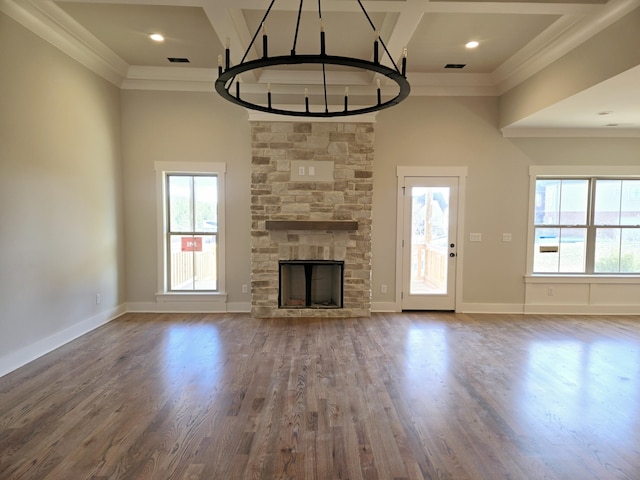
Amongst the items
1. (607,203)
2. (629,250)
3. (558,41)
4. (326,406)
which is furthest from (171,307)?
Result: (629,250)

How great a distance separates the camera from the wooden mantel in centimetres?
507

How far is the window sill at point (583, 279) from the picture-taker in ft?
17.6

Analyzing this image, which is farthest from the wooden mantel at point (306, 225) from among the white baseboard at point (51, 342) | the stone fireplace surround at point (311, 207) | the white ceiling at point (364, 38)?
the white baseboard at point (51, 342)

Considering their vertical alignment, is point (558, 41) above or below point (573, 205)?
above

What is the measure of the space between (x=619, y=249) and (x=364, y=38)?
Answer: 5.04 meters

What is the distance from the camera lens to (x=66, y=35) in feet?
12.7

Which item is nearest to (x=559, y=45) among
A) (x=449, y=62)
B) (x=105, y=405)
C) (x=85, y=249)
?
(x=449, y=62)

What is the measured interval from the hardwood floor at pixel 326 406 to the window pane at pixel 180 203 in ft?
5.64

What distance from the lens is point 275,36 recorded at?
4.05 m

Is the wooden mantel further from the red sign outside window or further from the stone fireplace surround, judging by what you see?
the red sign outside window

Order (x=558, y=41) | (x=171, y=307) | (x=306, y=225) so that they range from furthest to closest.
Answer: (x=171, y=307)
(x=306, y=225)
(x=558, y=41)

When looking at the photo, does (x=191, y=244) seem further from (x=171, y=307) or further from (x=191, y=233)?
(x=171, y=307)

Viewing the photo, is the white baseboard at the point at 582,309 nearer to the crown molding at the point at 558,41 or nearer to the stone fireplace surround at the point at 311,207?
the stone fireplace surround at the point at 311,207

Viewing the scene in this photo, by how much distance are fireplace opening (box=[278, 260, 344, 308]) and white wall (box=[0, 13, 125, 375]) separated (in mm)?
2457
